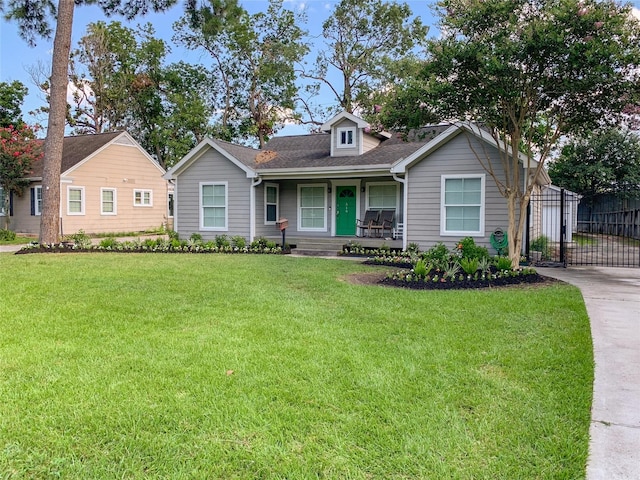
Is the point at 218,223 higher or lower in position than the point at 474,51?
lower

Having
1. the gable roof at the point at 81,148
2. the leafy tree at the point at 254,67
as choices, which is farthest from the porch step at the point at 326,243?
the leafy tree at the point at 254,67

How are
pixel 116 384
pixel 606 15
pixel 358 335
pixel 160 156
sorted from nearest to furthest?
pixel 116 384, pixel 358 335, pixel 606 15, pixel 160 156

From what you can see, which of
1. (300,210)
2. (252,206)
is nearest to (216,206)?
(252,206)

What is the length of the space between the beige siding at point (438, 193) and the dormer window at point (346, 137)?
10.5 ft

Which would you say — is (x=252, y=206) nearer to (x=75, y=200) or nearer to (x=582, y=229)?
(x=75, y=200)

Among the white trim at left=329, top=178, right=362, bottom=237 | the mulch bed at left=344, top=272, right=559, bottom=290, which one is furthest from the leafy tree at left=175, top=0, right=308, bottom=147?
the mulch bed at left=344, top=272, right=559, bottom=290

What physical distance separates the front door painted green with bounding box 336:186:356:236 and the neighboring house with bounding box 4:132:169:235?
9.25 m

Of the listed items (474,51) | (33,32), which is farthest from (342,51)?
(474,51)

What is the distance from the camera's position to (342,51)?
28.1 m

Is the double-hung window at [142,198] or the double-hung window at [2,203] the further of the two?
the double-hung window at [142,198]

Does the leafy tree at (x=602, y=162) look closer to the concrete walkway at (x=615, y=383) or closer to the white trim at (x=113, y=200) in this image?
the concrete walkway at (x=615, y=383)

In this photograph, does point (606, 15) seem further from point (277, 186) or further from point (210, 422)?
point (277, 186)

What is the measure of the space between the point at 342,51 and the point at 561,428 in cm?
2800

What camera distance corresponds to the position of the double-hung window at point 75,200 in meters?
19.8
